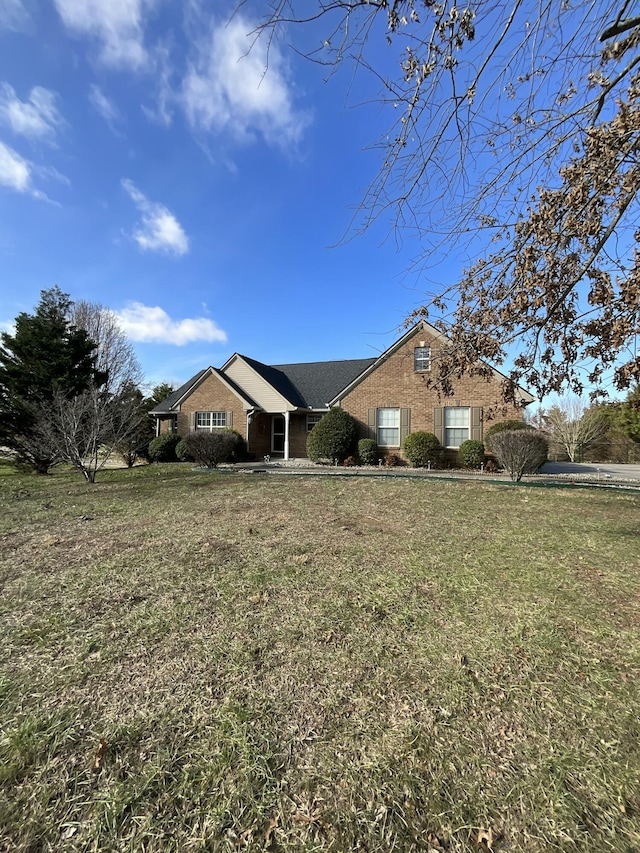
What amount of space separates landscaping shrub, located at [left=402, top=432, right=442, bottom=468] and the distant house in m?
0.53

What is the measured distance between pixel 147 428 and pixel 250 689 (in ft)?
83.3

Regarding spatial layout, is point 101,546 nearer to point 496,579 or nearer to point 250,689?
point 250,689

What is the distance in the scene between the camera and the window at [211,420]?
2069cm

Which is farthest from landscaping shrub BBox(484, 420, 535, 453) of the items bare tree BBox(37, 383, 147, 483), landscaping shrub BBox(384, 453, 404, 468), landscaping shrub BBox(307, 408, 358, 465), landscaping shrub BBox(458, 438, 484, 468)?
bare tree BBox(37, 383, 147, 483)

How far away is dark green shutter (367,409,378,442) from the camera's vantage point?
17.7 meters

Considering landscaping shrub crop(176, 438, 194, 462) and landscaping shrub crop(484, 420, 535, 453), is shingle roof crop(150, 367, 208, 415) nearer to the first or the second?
landscaping shrub crop(176, 438, 194, 462)

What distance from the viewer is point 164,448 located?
20.2 meters

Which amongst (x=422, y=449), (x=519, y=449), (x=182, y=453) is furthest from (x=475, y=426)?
(x=182, y=453)

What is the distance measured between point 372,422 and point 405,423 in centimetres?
148

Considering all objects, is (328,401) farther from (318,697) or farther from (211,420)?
(318,697)

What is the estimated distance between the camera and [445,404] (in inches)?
656

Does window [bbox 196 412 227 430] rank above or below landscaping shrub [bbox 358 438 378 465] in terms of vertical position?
above

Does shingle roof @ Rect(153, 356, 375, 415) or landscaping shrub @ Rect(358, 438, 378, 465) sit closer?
landscaping shrub @ Rect(358, 438, 378, 465)

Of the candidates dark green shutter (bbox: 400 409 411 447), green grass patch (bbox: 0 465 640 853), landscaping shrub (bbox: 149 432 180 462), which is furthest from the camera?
landscaping shrub (bbox: 149 432 180 462)
